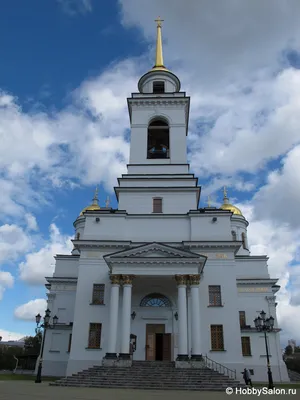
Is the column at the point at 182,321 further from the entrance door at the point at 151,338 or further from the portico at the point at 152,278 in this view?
the entrance door at the point at 151,338

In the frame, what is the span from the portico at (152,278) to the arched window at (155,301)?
3.04 feet

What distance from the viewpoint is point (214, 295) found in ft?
75.4

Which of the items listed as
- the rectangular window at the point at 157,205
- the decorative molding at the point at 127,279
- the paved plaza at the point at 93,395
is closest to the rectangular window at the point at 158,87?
the rectangular window at the point at 157,205

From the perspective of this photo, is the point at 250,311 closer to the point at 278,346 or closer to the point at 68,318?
the point at 278,346

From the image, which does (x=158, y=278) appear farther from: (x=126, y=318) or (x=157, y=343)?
(x=157, y=343)

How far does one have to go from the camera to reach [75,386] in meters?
16.9

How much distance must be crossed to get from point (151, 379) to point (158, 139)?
62.8ft

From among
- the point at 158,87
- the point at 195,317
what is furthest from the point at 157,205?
the point at 158,87

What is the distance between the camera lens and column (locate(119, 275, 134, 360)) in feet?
65.5

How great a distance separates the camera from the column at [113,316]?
2033 cm

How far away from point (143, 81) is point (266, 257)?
62.7 ft

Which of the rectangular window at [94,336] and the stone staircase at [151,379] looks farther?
the rectangular window at [94,336]

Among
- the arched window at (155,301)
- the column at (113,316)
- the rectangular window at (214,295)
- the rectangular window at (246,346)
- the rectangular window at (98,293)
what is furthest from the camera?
the rectangular window at (246,346)

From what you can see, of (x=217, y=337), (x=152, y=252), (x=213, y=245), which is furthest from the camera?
(x=213, y=245)
